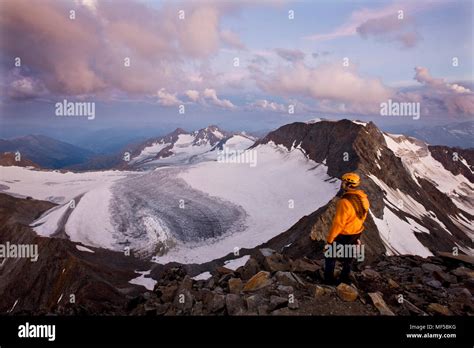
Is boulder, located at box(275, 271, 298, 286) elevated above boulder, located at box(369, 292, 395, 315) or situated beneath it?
elevated above

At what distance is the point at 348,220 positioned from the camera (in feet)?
35.2

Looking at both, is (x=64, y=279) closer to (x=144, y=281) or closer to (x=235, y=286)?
(x=144, y=281)

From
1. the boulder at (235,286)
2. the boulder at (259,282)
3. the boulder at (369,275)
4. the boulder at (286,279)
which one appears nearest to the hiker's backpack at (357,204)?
the boulder at (286,279)

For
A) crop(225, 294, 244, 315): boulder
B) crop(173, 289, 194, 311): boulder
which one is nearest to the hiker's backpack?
crop(225, 294, 244, 315): boulder

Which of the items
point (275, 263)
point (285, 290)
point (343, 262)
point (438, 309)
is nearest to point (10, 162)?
point (275, 263)

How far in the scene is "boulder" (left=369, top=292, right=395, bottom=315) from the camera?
10.1m

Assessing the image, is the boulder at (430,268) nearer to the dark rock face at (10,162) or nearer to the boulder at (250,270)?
the boulder at (250,270)

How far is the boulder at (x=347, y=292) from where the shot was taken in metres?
10.5

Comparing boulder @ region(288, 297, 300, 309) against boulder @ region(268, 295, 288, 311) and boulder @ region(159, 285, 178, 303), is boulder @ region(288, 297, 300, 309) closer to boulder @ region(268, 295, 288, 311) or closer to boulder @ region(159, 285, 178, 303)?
boulder @ region(268, 295, 288, 311)

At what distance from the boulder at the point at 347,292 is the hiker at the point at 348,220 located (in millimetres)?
680

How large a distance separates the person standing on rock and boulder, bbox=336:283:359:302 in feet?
2.16

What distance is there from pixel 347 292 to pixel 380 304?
100cm

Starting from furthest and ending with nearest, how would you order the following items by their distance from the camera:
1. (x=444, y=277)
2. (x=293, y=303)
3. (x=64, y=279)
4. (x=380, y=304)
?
(x=64, y=279) → (x=444, y=277) → (x=293, y=303) → (x=380, y=304)

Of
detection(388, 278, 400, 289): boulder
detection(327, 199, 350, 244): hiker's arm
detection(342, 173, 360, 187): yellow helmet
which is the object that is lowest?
detection(388, 278, 400, 289): boulder
